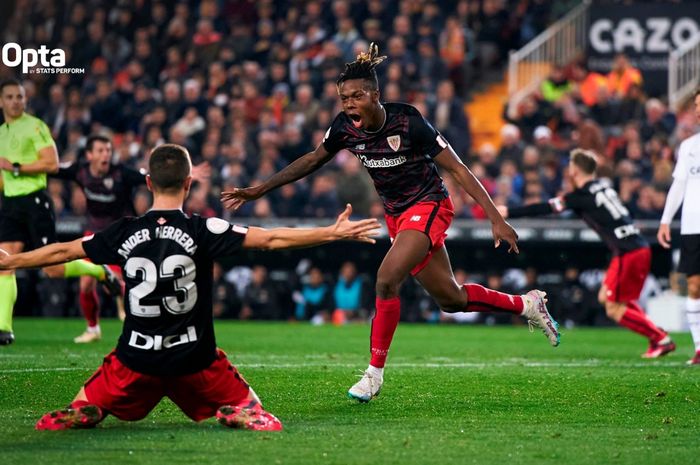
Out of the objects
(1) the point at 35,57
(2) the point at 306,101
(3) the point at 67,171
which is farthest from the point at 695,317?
(1) the point at 35,57

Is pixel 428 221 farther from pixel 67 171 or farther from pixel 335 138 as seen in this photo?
pixel 67 171

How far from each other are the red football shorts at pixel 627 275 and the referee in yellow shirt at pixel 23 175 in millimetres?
5387

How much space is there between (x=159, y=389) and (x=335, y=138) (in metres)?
2.56

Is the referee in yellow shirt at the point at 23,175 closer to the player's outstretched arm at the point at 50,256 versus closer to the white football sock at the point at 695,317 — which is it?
the player's outstretched arm at the point at 50,256

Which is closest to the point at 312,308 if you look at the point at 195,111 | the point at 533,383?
the point at 195,111

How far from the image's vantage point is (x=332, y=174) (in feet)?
66.6

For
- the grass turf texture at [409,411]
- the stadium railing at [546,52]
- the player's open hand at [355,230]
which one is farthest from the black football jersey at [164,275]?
the stadium railing at [546,52]

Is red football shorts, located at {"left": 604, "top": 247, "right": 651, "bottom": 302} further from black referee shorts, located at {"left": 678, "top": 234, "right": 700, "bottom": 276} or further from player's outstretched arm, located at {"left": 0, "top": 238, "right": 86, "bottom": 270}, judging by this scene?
player's outstretched arm, located at {"left": 0, "top": 238, "right": 86, "bottom": 270}

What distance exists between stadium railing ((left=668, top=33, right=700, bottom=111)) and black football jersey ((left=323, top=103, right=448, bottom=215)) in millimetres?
14407

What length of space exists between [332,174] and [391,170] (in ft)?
39.4

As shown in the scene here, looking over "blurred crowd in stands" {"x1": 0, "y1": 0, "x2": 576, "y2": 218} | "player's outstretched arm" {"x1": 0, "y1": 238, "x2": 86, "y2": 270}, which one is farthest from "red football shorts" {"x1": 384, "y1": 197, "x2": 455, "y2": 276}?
"blurred crowd in stands" {"x1": 0, "y1": 0, "x2": 576, "y2": 218}

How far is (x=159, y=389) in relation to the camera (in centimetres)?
652

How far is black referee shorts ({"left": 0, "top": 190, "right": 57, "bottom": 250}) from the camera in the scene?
1215 centimetres

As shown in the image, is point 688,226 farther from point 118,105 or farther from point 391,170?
point 118,105
